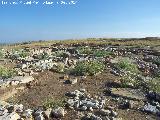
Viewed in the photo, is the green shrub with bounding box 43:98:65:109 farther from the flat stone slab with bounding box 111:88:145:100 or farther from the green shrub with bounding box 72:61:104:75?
the green shrub with bounding box 72:61:104:75

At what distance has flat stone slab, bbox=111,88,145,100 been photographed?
14.9 meters

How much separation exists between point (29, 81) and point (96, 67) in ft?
11.6

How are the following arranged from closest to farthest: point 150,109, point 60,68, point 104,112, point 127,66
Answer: point 104,112
point 150,109
point 60,68
point 127,66

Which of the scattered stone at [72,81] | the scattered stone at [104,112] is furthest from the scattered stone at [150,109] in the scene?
the scattered stone at [72,81]

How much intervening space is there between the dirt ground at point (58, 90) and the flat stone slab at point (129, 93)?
1.60 ft

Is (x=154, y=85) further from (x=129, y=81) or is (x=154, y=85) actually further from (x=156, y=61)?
(x=156, y=61)

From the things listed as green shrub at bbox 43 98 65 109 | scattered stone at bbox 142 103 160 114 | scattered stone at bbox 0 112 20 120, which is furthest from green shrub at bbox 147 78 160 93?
scattered stone at bbox 0 112 20 120

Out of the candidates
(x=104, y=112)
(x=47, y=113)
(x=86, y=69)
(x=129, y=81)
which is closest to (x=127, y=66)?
(x=86, y=69)

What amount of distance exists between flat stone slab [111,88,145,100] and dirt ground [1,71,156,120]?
486 millimetres

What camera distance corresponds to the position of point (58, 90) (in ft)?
51.0

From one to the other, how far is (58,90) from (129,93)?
2.82 meters

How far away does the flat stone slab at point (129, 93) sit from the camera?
1490 centimetres

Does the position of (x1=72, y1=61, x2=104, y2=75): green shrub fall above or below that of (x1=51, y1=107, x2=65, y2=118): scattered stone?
above

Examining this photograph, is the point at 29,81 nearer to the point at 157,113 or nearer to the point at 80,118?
the point at 80,118
